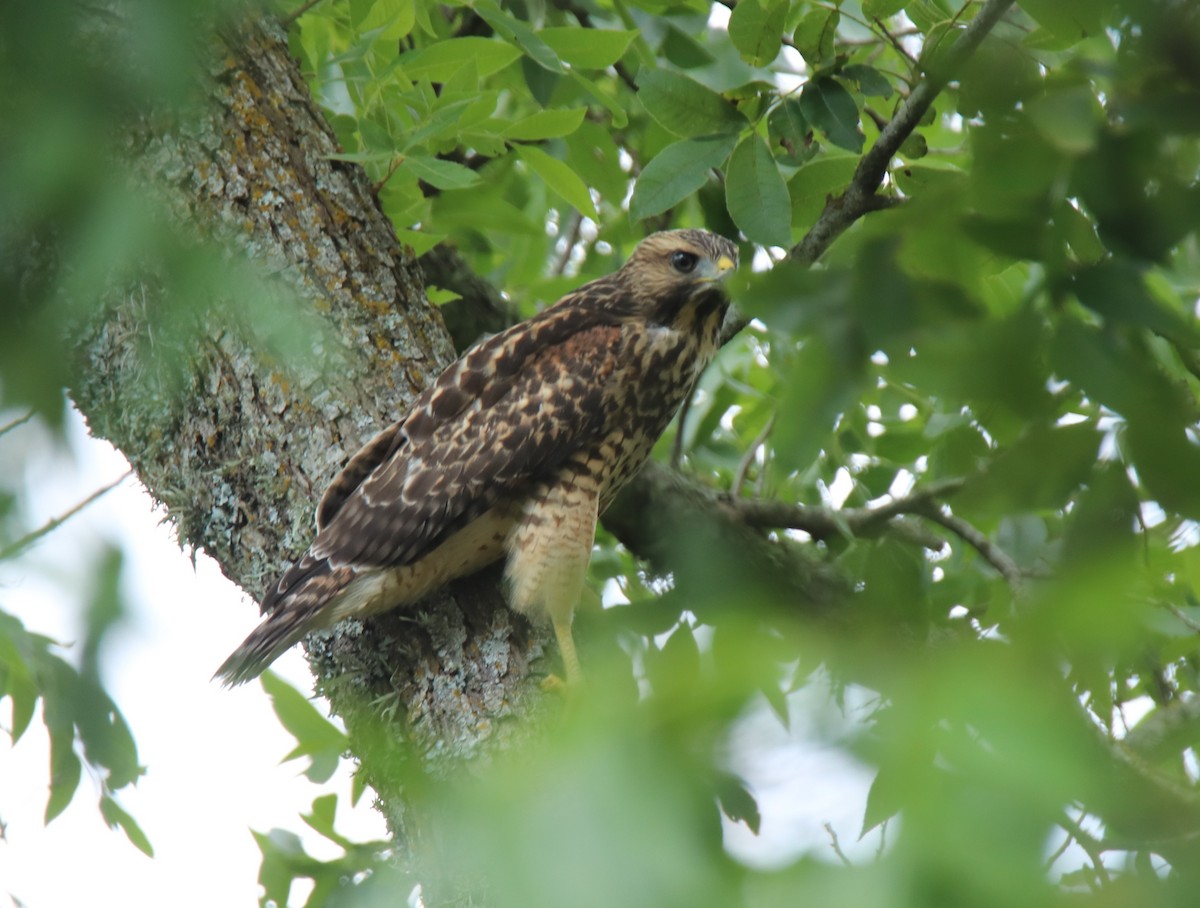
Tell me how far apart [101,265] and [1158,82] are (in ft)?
3.17

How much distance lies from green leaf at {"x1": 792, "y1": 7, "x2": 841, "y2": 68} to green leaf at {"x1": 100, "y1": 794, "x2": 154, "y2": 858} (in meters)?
2.32

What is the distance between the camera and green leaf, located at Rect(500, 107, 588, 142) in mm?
3498

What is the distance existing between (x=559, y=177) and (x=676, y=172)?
0.86 m

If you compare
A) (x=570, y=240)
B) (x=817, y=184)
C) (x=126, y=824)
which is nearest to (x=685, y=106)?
(x=817, y=184)

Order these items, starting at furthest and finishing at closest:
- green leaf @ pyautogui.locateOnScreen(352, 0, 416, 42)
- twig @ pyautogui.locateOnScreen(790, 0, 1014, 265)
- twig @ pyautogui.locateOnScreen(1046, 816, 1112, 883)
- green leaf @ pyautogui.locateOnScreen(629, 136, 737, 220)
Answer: green leaf @ pyautogui.locateOnScreen(352, 0, 416, 42) → green leaf @ pyautogui.locateOnScreen(629, 136, 737, 220) → twig @ pyautogui.locateOnScreen(790, 0, 1014, 265) → twig @ pyautogui.locateOnScreen(1046, 816, 1112, 883)

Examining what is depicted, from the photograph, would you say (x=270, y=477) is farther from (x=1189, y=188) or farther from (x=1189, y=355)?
(x=1189, y=188)

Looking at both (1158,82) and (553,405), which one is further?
(553,405)

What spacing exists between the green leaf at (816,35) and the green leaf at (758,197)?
315 mm

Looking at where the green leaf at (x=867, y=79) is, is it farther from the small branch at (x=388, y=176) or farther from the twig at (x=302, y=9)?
the twig at (x=302, y=9)

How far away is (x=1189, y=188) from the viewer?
110cm

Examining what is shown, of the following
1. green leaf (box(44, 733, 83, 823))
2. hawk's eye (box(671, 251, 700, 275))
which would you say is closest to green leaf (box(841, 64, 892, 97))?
hawk's eye (box(671, 251, 700, 275))

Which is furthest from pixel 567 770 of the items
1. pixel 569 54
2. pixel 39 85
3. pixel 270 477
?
pixel 569 54

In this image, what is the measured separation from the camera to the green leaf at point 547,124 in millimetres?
3498

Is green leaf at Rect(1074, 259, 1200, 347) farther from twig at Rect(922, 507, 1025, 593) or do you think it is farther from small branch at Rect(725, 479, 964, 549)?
twig at Rect(922, 507, 1025, 593)
